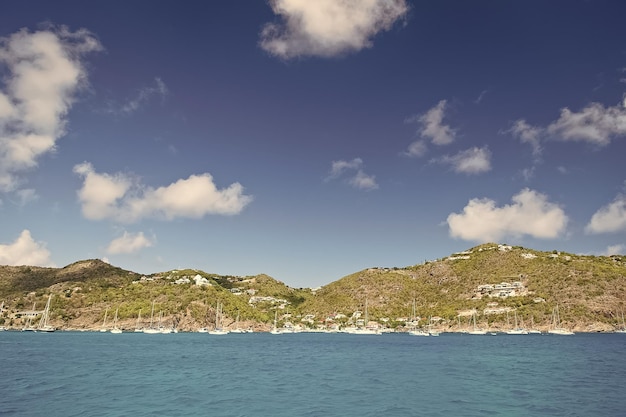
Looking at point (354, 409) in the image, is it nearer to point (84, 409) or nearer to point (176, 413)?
point (176, 413)

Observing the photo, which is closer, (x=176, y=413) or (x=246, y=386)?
(x=176, y=413)

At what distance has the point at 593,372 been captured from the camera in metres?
53.6

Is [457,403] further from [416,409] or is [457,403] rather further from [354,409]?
[354,409]

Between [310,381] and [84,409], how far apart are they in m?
24.1

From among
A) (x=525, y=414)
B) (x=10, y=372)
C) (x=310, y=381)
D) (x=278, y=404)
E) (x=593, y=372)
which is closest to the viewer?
(x=525, y=414)

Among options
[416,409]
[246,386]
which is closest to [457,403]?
[416,409]

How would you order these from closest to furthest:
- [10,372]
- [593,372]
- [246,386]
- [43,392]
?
1. [43,392]
2. [246,386]
3. [10,372]
4. [593,372]

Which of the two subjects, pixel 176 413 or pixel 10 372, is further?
pixel 10 372

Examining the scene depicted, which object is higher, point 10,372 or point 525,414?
point 525,414

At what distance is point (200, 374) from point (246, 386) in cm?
1269

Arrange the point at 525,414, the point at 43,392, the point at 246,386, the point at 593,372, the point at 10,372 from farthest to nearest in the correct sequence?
1. the point at 593,372
2. the point at 10,372
3. the point at 246,386
4. the point at 43,392
5. the point at 525,414

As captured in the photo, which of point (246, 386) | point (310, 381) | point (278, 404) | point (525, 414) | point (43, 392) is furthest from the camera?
point (310, 381)

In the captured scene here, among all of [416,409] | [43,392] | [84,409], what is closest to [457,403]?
[416,409]

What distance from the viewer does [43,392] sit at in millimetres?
36219
